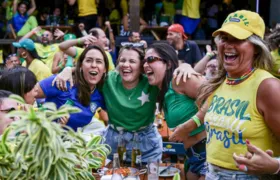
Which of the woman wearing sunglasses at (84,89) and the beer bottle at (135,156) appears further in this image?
the woman wearing sunglasses at (84,89)

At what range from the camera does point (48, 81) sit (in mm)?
3623

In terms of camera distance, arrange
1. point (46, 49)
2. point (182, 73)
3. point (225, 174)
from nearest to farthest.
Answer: point (225, 174) → point (182, 73) → point (46, 49)

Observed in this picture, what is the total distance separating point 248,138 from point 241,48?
0.41 meters

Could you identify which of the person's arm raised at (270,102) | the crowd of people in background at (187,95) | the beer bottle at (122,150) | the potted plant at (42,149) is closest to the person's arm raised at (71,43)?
the crowd of people in background at (187,95)

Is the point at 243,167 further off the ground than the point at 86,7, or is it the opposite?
the point at 86,7

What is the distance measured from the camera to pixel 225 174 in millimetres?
2395

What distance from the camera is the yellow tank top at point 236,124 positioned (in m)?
2.28

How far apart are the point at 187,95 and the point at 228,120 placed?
35.1 inches

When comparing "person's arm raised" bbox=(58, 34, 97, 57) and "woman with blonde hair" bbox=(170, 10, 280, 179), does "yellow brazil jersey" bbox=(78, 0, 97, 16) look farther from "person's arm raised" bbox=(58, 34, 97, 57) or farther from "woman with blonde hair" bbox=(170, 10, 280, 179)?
"woman with blonde hair" bbox=(170, 10, 280, 179)

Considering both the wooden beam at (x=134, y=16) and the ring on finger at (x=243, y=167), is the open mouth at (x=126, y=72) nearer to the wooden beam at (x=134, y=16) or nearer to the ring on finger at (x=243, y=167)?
the ring on finger at (x=243, y=167)

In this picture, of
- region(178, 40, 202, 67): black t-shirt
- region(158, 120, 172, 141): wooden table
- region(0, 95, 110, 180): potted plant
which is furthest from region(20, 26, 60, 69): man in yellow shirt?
region(0, 95, 110, 180): potted plant

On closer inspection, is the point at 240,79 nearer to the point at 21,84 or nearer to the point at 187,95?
the point at 187,95

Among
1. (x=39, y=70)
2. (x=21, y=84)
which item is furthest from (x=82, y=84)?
(x=39, y=70)

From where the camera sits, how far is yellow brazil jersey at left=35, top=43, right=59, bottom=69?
8078 millimetres
